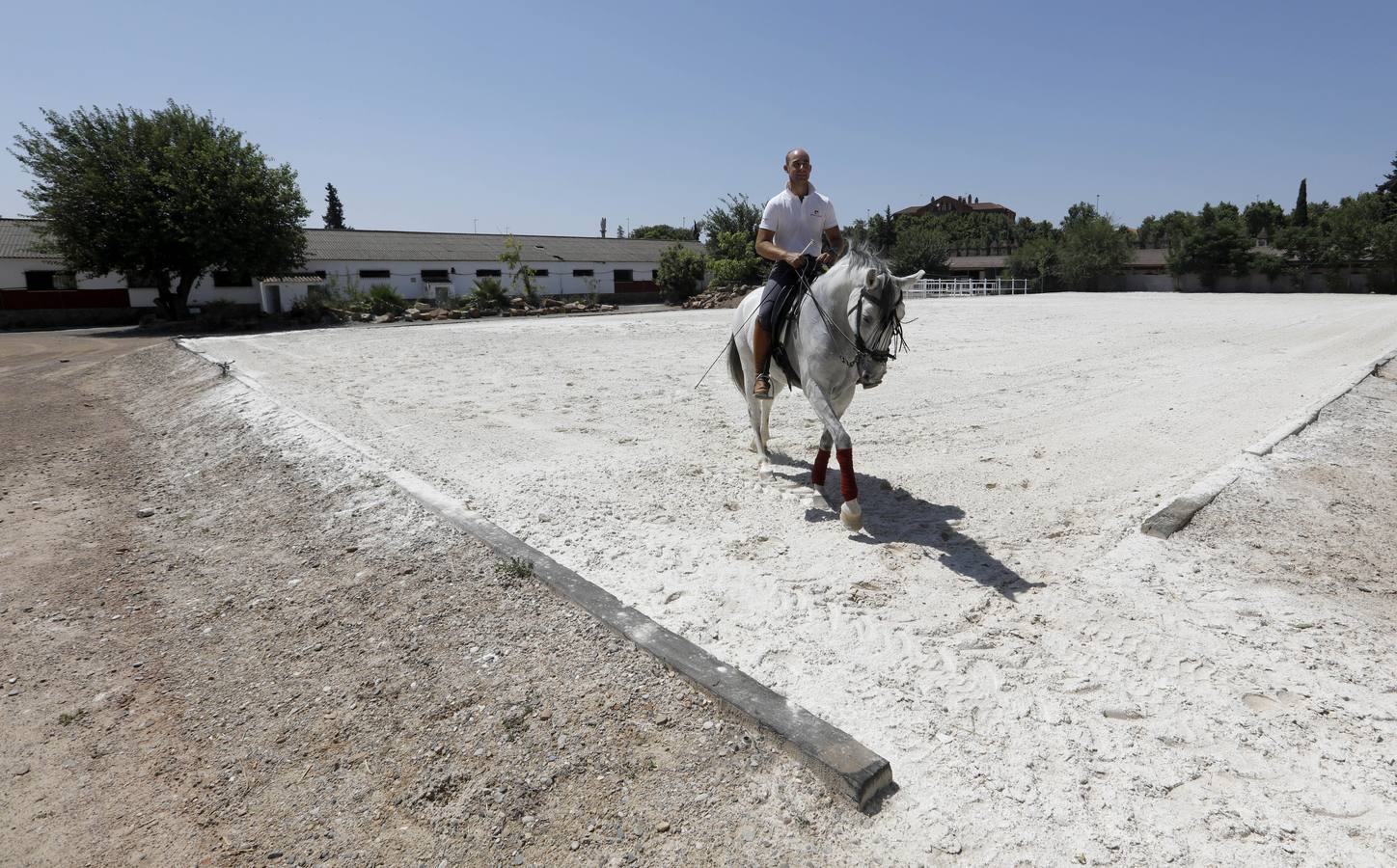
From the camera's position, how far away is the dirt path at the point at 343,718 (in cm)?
271

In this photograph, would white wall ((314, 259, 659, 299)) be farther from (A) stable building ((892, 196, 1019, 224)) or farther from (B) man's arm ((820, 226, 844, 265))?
(A) stable building ((892, 196, 1019, 224))

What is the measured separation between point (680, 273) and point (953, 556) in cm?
3999

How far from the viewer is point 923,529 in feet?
17.2

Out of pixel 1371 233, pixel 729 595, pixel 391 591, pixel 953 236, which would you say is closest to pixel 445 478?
pixel 391 591

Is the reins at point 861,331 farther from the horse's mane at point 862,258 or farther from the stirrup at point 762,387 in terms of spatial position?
the stirrup at point 762,387

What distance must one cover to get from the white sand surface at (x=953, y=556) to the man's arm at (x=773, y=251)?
1.96m

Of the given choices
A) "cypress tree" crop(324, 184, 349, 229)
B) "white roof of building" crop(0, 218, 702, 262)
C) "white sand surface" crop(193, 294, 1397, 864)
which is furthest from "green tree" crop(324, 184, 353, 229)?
"white sand surface" crop(193, 294, 1397, 864)

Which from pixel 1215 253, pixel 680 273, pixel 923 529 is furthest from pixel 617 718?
pixel 1215 253

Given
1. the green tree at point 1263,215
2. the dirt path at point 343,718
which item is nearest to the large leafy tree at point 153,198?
A: the dirt path at point 343,718

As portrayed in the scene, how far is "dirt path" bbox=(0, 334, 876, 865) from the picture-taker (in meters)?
2.71

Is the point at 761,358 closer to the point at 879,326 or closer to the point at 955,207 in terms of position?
the point at 879,326

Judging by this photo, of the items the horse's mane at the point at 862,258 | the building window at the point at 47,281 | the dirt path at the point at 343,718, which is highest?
the building window at the point at 47,281

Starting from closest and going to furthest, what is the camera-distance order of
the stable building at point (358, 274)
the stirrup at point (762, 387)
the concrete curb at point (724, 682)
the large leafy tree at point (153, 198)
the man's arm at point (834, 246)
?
the concrete curb at point (724, 682) < the man's arm at point (834, 246) < the stirrup at point (762, 387) < the large leafy tree at point (153, 198) < the stable building at point (358, 274)

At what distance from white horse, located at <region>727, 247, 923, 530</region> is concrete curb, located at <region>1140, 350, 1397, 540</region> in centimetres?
205
